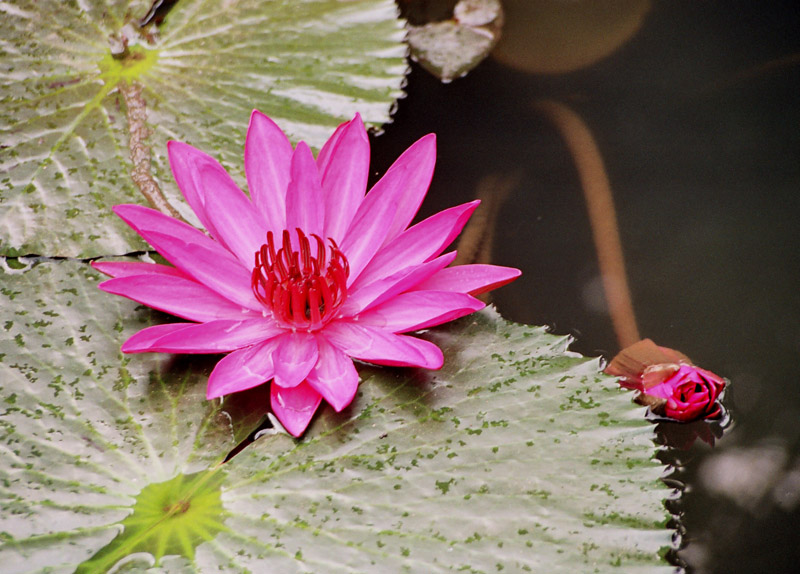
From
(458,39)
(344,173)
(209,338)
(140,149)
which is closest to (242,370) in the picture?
(209,338)

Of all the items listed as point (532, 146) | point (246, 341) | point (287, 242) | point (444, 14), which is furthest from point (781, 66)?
point (246, 341)

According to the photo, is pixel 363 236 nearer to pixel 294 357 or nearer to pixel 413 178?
pixel 413 178

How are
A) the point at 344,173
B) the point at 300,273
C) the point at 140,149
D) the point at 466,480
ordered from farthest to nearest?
the point at 140,149 → the point at 344,173 → the point at 300,273 → the point at 466,480

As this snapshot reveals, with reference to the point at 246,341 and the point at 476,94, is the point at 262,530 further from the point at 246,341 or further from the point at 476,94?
the point at 476,94

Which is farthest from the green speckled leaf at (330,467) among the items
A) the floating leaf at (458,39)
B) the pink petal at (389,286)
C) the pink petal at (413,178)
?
the floating leaf at (458,39)

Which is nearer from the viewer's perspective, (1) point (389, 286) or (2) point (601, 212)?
(1) point (389, 286)

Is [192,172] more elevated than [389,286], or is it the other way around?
[192,172]
